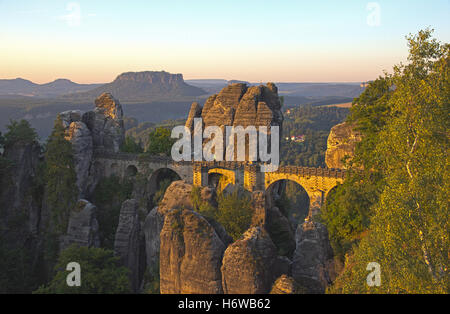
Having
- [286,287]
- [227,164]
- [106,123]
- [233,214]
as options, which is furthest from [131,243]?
[106,123]

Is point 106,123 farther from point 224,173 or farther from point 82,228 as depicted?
point 82,228

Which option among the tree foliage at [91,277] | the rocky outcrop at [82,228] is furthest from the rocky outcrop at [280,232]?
the rocky outcrop at [82,228]

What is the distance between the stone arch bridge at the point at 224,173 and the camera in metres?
38.8

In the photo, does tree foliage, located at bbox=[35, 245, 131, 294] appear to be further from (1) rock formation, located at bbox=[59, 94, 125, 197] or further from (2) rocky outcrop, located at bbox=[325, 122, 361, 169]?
(2) rocky outcrop, located at bbox=[325, 122, 361, 169]

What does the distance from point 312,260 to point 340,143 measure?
79.4 feet

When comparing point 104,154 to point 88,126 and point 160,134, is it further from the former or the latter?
point 160,134

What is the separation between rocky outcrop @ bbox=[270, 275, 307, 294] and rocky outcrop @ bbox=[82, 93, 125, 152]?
40.8 m

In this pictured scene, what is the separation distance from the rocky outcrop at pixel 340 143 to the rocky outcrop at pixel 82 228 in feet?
81.6

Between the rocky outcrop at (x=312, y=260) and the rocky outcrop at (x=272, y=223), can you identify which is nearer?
the rocky outcrop at (x=312, y=260)

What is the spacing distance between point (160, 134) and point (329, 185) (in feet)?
91.4

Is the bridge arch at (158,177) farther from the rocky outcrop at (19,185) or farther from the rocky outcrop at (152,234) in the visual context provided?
the rocky outcrop at (152,234)
